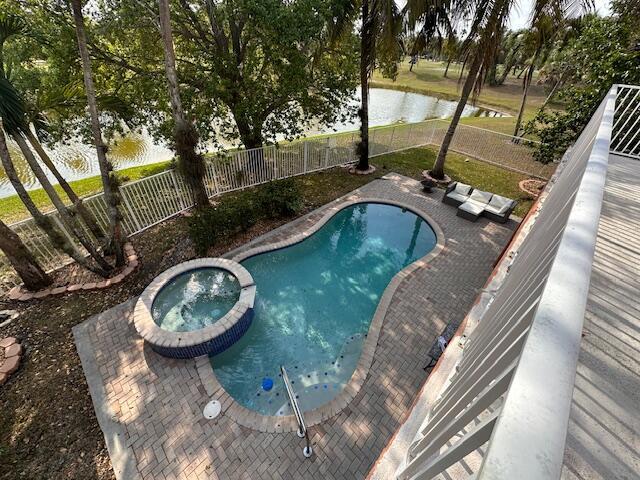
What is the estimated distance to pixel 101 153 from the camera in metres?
5.84

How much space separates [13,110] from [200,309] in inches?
192

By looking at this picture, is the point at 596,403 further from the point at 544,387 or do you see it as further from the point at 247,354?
the point at 247,354

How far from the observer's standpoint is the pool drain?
4657 millimetres

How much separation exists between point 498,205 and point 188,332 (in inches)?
425

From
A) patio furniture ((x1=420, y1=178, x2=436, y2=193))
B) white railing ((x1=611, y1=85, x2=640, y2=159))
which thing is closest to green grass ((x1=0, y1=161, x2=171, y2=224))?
patio furniture ((x1=420, y1=178, x2=436, y2=193))

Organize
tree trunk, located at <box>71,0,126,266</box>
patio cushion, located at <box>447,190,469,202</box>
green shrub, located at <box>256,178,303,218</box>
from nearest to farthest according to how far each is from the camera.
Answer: tree trunk, located at <box>71,0,126,266</box>, green shrub, located at <box>256,178,303,218</box>, patio cushion, located at <box>447,190,469,202</box>

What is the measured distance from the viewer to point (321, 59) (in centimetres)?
1119

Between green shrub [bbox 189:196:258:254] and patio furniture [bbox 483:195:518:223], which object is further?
patio furniture [bbox 483:195:518:223]

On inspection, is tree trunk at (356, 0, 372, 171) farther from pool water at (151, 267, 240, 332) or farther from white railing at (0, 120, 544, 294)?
pool water at (151, 267, 240, 332)

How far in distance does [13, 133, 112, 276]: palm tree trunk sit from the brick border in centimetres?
30

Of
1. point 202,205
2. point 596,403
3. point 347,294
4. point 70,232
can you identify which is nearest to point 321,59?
point 202,205

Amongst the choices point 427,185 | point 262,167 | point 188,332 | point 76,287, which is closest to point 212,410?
point 188,332

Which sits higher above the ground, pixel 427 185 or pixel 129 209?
pixel 129 209

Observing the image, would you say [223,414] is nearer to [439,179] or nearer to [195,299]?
[195,299]
